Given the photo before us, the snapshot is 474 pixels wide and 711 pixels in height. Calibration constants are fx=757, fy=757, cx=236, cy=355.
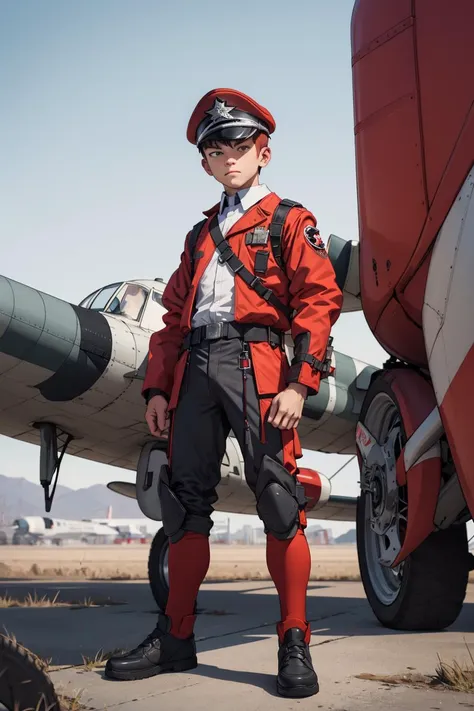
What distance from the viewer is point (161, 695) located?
9.24 feet

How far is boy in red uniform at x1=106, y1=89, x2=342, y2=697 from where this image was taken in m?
3.27

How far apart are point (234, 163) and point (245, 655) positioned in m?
2.40

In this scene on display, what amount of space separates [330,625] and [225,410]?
2165 millimetres

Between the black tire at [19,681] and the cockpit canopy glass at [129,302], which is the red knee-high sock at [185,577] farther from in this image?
the cockpit canopy glass at [129,302]

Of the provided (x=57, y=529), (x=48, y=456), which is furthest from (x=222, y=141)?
(x=57, y=529)

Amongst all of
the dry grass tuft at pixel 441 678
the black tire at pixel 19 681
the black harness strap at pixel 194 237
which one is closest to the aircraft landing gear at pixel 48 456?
the black harness strap at pixel 194 237

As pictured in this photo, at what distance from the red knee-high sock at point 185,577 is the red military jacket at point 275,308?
2.12 ft

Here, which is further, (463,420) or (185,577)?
(185,577)

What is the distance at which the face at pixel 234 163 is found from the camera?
3.72 m

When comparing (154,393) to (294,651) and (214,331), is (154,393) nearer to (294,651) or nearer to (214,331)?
(214,331)

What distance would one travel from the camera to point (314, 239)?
11.9ft

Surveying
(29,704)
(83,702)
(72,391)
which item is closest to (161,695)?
(83,702)

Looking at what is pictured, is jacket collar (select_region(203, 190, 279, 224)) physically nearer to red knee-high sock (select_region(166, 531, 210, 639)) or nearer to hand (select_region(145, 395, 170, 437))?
hand (select_region(145, 395, 170, 437))

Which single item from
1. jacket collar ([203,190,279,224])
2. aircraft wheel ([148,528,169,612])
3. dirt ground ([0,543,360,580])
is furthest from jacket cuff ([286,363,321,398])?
dirt ground ([0,543,360,580])
